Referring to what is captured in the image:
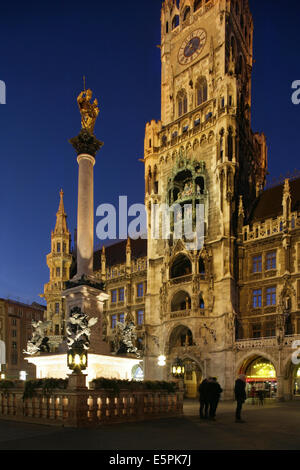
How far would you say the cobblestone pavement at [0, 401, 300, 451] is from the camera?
12.2m

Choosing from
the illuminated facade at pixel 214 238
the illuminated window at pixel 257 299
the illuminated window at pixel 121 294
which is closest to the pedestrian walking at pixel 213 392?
the illuminated facade at pixel 214 238

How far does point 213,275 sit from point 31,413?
30040mm

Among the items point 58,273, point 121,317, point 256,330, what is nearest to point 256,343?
point 256,330

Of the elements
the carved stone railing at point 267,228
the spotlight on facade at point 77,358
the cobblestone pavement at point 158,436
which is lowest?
the cobblestone pavement at point 158,436

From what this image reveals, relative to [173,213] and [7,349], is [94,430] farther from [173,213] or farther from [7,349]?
[7,349]

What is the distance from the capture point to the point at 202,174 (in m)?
50.6

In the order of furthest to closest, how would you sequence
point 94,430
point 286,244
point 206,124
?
point 206,124, point 286,244, point 94,430

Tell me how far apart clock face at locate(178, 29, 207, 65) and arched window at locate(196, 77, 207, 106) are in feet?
9.82

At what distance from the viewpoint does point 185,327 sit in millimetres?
48312

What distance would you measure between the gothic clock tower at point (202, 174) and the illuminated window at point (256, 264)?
1775 millimetres

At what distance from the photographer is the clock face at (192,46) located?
56.2m

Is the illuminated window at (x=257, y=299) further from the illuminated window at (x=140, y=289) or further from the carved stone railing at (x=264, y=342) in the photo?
the illuminated window at (x=140, y=289)

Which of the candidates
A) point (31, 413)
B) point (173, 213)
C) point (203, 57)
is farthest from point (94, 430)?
point (203, 57)

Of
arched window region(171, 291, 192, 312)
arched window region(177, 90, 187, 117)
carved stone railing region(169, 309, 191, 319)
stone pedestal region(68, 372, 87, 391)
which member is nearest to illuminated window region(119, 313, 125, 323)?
arched window region(171, 291, 192, 312)
